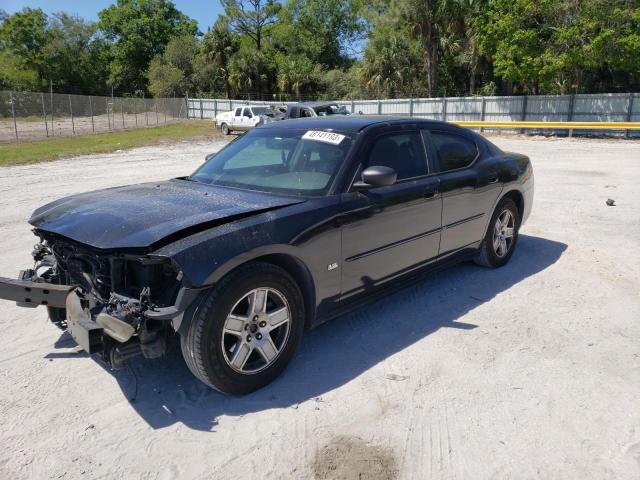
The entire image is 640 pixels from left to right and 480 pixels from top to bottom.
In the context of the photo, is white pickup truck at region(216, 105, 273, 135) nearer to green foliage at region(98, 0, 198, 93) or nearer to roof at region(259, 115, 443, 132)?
roof at region(259, 115, 443, 132)

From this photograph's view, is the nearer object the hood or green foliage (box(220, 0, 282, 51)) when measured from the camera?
the hood

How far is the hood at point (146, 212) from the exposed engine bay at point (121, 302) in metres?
0.10

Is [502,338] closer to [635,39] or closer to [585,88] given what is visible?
[635,39]

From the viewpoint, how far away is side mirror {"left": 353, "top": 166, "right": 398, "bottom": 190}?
3.78 meters

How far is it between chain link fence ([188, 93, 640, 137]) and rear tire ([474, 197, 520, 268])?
62.1 feet

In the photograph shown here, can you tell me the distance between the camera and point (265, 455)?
2812 millimetres

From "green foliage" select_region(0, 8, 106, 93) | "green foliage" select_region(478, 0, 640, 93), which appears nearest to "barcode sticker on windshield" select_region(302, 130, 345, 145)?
"green foliage" select_region(478, 0, 640, 93)

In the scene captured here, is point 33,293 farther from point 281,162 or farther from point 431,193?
point 431,193

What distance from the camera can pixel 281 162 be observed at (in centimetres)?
432

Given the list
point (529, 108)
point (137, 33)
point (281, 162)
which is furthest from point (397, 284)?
point (137, 33)

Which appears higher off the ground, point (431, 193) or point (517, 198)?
point (431, 193)

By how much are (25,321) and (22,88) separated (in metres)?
62.7

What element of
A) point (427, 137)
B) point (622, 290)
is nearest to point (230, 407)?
point (427, 137)

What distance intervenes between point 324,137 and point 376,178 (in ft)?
2.29
